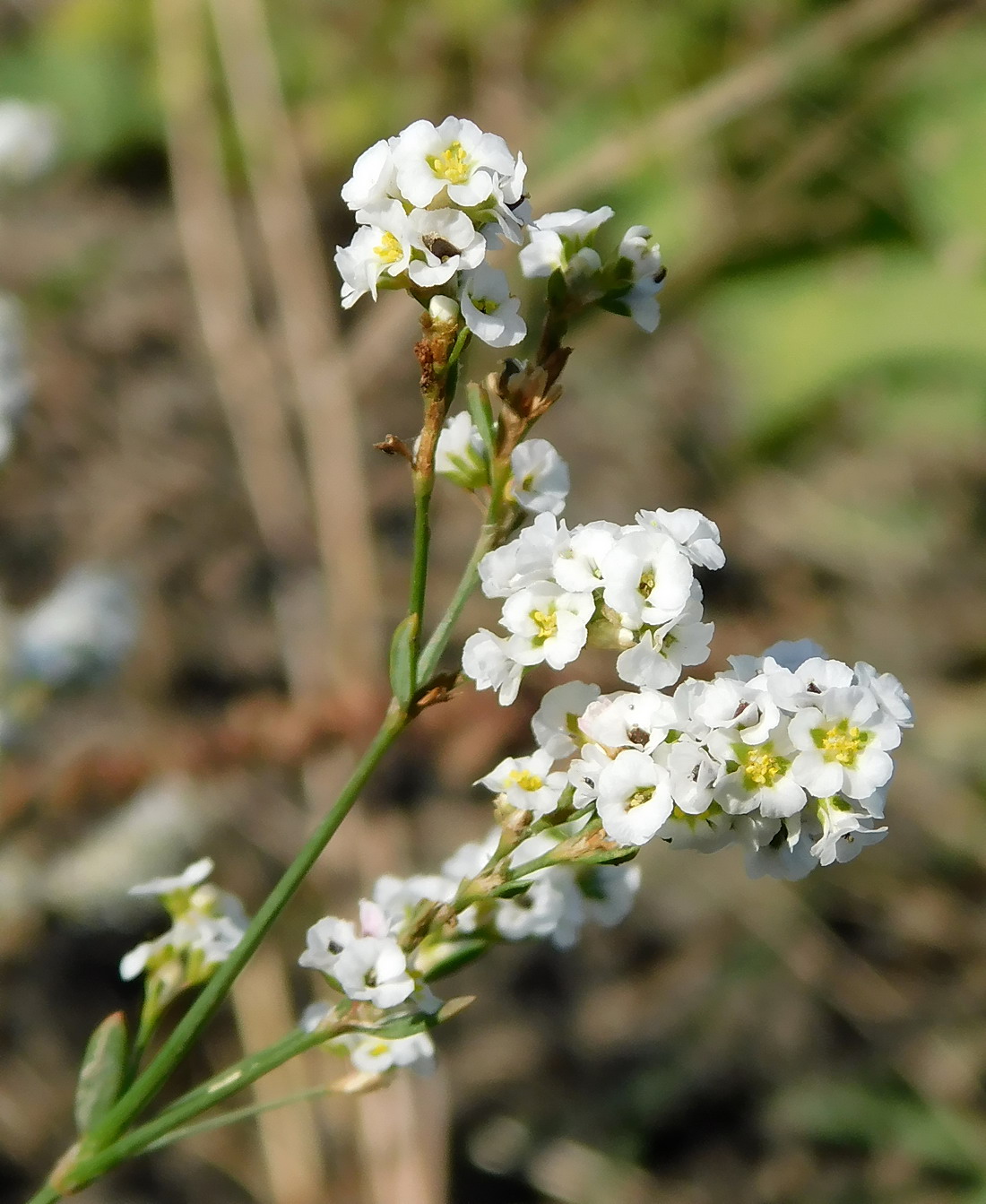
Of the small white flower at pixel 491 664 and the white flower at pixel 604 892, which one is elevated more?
the small white flower at pixel 491 664

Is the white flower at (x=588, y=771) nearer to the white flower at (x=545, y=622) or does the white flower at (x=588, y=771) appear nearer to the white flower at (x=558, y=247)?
the white flower at (x=545, y=622)

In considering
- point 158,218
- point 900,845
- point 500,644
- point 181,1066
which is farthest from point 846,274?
point 500,644

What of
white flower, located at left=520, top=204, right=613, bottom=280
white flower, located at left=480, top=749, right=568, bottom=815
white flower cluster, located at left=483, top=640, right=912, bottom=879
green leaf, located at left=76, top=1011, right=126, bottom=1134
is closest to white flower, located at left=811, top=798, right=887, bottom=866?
white flower cluster, located at left=483, top=640, right=912, bottom=879

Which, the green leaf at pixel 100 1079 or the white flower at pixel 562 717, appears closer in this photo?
the white flower at pixel 562 717

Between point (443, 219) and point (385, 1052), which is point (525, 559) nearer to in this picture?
point (443, 219)

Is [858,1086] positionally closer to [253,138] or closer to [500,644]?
[500,644]

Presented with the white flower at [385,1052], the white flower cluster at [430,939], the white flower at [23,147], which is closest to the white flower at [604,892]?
the white flower cluster at [430,939]
